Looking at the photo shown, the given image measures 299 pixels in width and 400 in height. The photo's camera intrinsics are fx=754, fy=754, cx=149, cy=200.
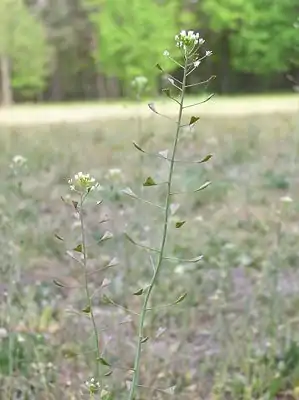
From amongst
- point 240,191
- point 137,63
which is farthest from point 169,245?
point 137,63

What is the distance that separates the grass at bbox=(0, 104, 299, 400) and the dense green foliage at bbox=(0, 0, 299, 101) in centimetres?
81

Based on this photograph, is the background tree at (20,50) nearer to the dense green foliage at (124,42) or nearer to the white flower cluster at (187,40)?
the dense green foliage at (124,42)

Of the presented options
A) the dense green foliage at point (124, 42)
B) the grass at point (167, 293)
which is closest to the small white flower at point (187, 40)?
the grass at point (167, 293)

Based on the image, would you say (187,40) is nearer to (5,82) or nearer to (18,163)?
(18,163)

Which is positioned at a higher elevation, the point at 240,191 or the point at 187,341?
the point at 187,341

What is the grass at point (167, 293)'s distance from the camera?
55.9 inches

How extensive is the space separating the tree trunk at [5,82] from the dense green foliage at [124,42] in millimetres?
44

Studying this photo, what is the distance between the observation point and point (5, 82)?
8.60 m

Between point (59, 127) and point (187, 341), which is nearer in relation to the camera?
point (187, 341)

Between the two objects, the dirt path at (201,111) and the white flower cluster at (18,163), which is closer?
the white flower cluster at (18,163)

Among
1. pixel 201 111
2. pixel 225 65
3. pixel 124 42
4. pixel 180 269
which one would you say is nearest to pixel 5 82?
pixel 124 42

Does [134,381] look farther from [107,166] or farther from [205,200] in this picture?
[107,166]

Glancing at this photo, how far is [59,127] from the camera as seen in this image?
22.0ft

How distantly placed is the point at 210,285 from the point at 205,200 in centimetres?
122
